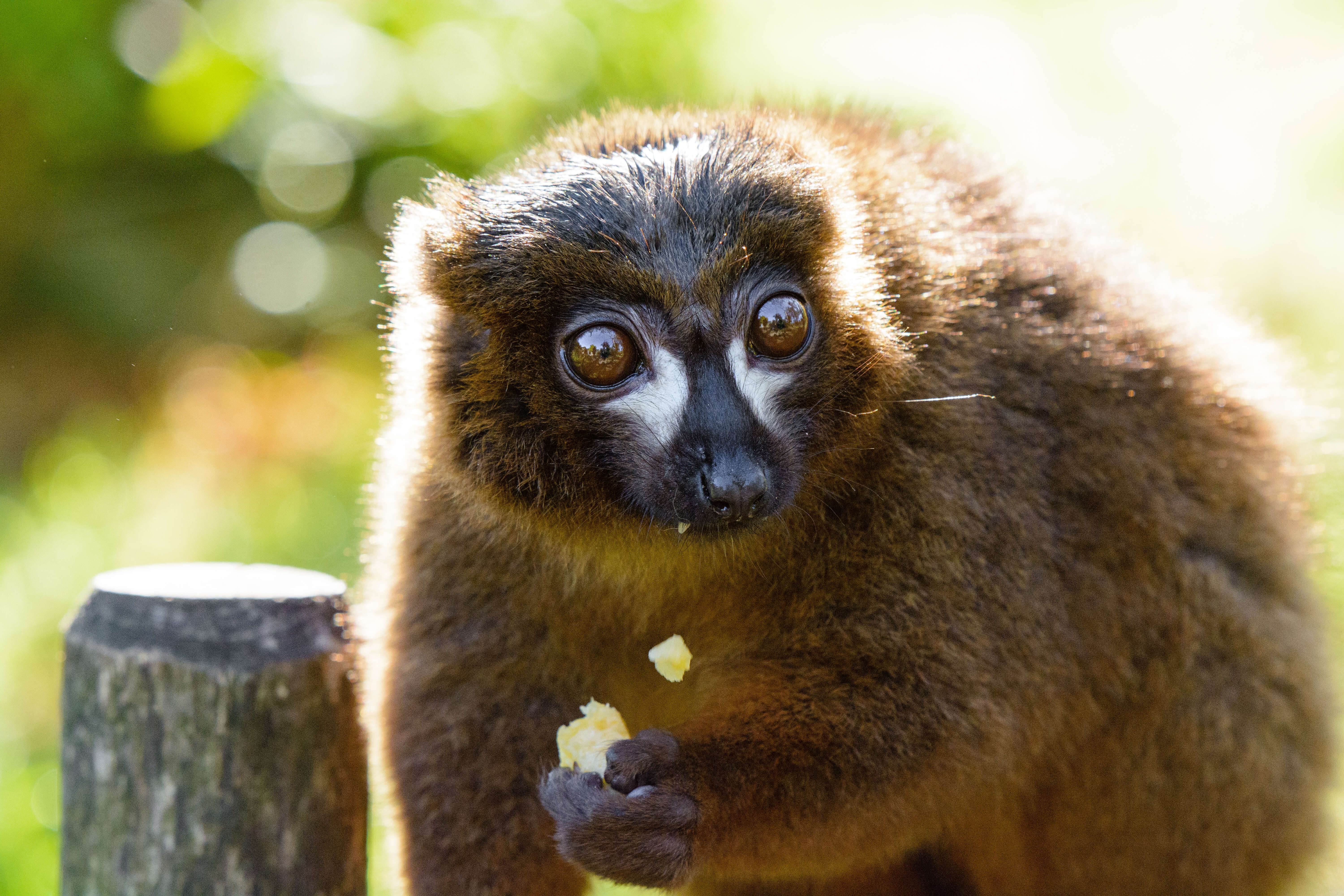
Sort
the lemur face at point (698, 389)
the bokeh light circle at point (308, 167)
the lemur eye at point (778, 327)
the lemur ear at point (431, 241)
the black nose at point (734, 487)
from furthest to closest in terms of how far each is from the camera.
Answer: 1. the bokeh light circle at point (308, 167)
2. the lemur ear at point (431, 241)
3. the lemur eye at point (778, 327)
4. the lemur face at point (698, 389)
5. the black nose at point (734, 487)

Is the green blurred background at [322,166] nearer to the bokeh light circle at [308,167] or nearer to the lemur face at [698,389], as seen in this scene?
the bokeh light circle at [308,167]

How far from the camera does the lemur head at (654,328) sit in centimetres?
287

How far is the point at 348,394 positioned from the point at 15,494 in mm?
2138

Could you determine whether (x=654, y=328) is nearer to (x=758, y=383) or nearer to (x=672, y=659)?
(x=758, y=383)

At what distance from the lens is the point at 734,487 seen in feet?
8.98

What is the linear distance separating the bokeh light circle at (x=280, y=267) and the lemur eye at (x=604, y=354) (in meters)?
6.84

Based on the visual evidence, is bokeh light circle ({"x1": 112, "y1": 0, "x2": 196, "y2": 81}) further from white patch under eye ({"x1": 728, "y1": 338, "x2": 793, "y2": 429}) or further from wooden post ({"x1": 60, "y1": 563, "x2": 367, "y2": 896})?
white patch under eye ({"x1": 728, "y1": 338, "x2": 793, "y2": 429})

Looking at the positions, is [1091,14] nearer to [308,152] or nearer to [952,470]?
[308,152]

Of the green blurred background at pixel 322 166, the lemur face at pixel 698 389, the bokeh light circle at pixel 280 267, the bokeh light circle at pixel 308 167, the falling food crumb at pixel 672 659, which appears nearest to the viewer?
the lemur face at pixel 698 389

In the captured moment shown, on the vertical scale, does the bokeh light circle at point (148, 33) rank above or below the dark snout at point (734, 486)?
above

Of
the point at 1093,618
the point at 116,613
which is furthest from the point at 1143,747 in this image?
the point at 116,613

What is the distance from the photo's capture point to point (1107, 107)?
28.6ft

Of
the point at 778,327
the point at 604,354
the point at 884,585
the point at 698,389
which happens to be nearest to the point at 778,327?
the point at 778,327

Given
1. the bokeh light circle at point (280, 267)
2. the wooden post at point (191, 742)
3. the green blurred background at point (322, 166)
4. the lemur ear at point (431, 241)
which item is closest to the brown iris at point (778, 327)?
Answer: the lemur ear at point (431, 241)
